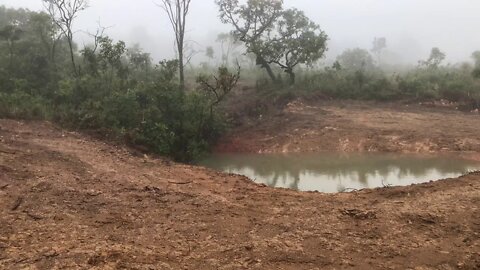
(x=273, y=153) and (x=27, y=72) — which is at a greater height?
(x=27, y=72)

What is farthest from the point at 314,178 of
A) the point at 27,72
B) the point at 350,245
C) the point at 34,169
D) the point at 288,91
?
the point at 27,72

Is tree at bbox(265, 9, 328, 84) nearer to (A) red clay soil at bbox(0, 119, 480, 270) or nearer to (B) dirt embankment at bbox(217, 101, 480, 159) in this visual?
(B) dirt embankment at bbox(217, 101, 480, 159)

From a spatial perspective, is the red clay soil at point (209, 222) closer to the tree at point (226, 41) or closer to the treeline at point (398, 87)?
the treeline at point (398, 87)

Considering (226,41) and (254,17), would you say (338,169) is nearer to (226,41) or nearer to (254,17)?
(254,17)

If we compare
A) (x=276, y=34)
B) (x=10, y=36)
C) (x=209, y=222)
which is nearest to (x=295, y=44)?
(x=276, y=34)

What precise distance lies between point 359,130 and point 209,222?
9816 mm

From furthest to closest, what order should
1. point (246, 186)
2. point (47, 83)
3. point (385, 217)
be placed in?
point (47, 83) → point (246, 186) → point (385, 217)

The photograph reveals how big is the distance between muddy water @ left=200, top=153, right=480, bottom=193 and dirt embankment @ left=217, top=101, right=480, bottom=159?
2.27ft

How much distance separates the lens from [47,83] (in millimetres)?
16703

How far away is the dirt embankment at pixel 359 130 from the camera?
13570 mm

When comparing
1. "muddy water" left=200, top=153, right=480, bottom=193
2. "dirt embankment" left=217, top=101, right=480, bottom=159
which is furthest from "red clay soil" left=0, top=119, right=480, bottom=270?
"dirt embankment" left=217, top=101, right=480, bottom=159

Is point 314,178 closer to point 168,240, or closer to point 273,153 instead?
point 273,153

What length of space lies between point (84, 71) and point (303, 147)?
355 inches

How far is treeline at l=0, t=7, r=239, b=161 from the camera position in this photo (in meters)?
12.0
